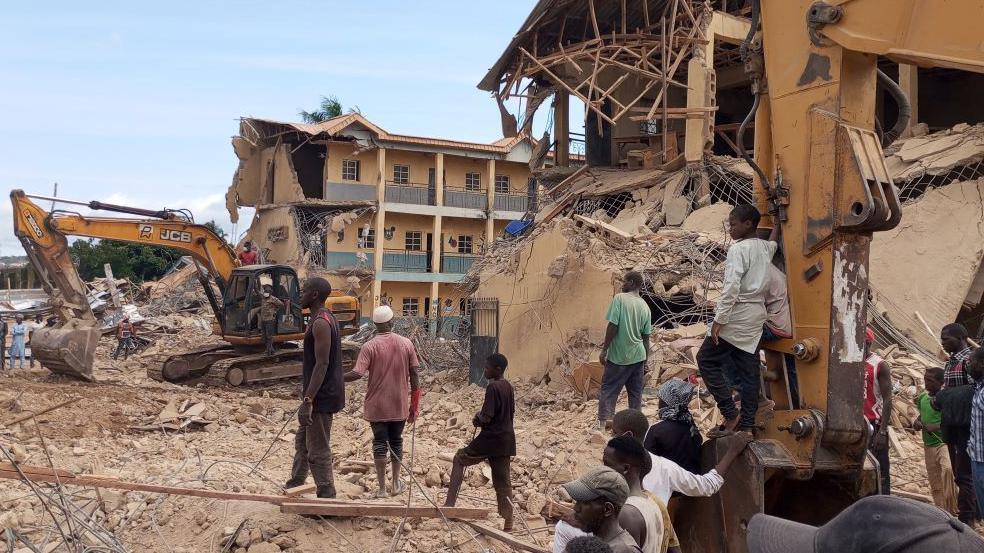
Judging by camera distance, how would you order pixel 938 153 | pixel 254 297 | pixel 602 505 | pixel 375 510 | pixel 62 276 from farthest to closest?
1. pixel 254 297
2. pixel 62 276
3. pixel 938 153
4. pixel 375 510
5. pixel 602 505

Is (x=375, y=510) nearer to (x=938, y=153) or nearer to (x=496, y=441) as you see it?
(x=496, y=441)

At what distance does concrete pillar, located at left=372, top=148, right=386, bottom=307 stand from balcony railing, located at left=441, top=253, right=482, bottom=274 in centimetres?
323

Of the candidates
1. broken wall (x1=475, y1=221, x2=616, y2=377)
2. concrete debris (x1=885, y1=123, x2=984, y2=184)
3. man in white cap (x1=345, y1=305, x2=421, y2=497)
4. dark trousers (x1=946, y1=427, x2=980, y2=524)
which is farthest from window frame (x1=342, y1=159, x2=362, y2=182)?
dark trousers (x1=946, y1=427, x2=980, y2=524)

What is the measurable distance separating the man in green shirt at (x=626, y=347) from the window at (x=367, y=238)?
30.3 meters

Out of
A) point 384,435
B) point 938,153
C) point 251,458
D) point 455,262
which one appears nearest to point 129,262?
point 455,262

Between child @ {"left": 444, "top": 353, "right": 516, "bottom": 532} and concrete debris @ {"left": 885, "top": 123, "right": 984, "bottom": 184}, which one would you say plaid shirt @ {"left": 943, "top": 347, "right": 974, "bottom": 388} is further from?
concrete debris @ {"left": 885, "top": 123, "right": 984, "bottom": 184}

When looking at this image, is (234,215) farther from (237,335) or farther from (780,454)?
(780,454)

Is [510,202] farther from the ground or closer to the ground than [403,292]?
farther from the ground

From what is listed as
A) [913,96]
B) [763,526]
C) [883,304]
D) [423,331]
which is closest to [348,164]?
[423,331]

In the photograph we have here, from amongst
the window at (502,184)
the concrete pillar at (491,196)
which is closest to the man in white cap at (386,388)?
the concrete pillar at (491,196)

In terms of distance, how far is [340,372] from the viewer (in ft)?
23.2

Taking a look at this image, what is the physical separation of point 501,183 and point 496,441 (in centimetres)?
3663

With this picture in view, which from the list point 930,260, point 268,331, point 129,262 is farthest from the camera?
point 129,262

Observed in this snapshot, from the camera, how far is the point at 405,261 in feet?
133
